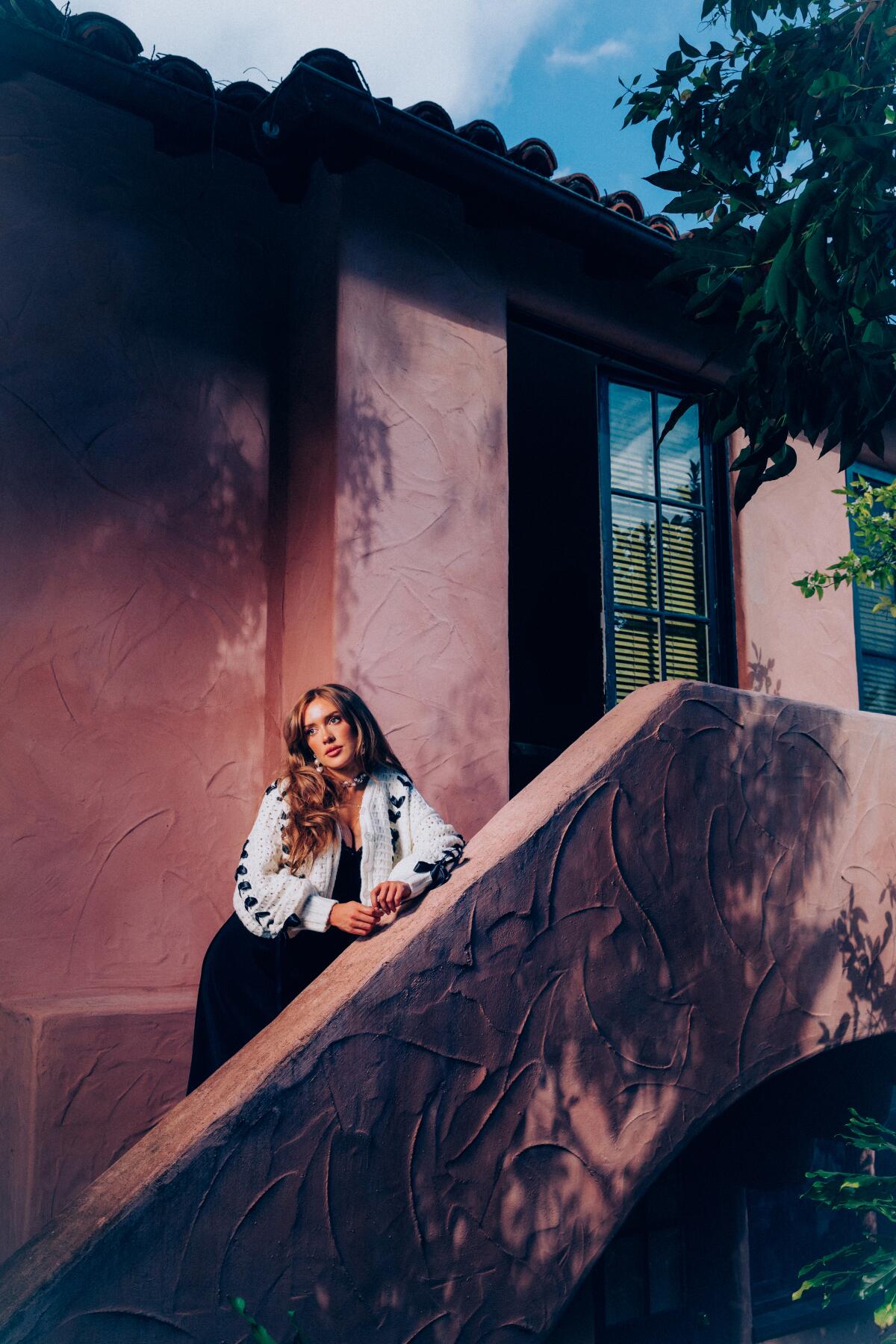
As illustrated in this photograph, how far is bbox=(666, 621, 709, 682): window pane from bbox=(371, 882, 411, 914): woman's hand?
124 inches

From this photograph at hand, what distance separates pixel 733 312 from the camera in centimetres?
596

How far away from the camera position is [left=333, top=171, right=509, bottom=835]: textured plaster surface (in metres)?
4.47

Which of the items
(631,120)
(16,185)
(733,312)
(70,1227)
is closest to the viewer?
(70,1227)

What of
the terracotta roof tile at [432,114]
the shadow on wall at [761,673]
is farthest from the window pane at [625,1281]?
the terracotta roof tile at [432,114]

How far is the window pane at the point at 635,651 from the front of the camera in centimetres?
558

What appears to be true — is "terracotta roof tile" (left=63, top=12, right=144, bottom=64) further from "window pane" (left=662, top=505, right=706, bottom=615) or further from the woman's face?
"window pane" (left=662, top=505, right=706, bottom=615)

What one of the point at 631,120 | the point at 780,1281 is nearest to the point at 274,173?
the point at 631,120

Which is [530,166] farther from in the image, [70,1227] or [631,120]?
[70,1227]

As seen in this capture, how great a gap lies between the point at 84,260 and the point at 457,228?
1.69m

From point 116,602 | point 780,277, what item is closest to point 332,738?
point 116,602

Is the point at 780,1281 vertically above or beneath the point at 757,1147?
beneath

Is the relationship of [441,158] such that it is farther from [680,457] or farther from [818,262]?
[818,262]

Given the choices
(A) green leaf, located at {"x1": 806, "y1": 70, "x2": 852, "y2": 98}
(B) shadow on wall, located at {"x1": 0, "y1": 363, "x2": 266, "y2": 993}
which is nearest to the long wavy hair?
(B) shadow on wall, located at {"x1": 0, "y1": 363, "x2": 266, "y2": 993}

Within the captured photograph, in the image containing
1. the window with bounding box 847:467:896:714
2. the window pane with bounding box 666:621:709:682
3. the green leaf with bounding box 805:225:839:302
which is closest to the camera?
the green leaf with bounding box 805:225:839:302
